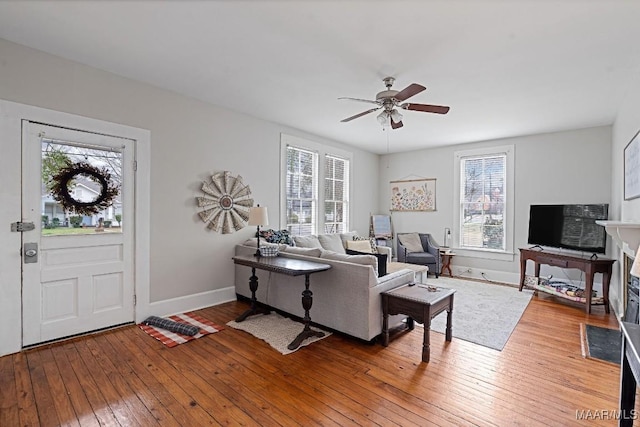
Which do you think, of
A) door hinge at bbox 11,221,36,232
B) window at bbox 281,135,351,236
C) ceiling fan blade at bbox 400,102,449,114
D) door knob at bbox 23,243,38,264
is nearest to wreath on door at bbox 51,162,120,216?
door hinge at bbox 11,221,36,232

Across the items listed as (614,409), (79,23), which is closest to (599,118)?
(614,409)

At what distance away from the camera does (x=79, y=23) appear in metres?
2.41

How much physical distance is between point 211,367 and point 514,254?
5.43m

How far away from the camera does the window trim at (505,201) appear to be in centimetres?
566

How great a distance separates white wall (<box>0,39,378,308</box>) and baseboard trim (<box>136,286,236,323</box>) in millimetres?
57

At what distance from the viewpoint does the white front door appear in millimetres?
2832

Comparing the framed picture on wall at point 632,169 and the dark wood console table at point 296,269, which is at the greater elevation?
the framed picture on wall at point 632,169

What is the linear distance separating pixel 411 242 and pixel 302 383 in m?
4.48

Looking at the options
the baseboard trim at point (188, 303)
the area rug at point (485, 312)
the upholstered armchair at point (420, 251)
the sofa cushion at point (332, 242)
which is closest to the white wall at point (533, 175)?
the upholstered armchair at point (420, 251)

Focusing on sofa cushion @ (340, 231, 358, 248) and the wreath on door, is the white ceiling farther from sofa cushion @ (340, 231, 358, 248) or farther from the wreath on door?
sofa cushion @ (340, 231, 358, 248)

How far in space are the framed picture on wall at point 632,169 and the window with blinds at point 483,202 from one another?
2275 millimetres

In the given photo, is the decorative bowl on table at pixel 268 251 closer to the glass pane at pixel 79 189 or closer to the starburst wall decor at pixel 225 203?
the starburst wall decor at pixel 225 203

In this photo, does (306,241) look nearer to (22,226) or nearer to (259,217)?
(259,217)

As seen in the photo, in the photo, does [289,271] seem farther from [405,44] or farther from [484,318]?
[484,318]
